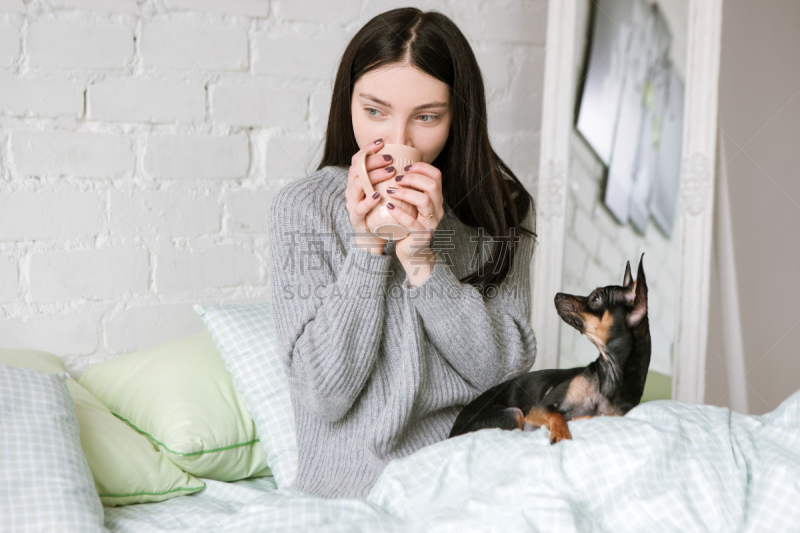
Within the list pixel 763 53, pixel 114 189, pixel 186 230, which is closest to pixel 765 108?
pixel 763 53

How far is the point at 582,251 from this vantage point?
72.4 inches

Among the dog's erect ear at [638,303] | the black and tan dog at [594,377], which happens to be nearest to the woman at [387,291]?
the black and tan dog at [594,377]

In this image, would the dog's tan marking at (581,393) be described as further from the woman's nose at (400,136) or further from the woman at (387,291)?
the woman's nose at (400,136)

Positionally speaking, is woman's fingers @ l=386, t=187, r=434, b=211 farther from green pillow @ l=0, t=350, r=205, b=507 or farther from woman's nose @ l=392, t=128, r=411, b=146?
green pillow @ l=0, t=350, r=205, b=507

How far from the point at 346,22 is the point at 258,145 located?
41 centimetres

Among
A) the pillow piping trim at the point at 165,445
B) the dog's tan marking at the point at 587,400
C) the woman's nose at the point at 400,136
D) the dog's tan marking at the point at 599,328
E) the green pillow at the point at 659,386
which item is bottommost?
the green pillow at the point at 659,386

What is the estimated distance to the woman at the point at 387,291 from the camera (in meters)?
0.99

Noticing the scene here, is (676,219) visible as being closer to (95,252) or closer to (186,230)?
(186,230)

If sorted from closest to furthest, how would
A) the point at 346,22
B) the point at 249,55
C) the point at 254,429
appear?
the point at 254,429, the point at 249,55, the point at 346,22

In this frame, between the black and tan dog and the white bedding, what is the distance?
38 mm

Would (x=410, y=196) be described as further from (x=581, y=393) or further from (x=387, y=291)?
(x=581, y=393)

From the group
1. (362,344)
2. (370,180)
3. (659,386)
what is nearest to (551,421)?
(362,344)

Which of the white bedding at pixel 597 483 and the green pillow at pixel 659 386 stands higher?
the white bedding at pixel 597 483

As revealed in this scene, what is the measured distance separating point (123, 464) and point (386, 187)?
645 mm
